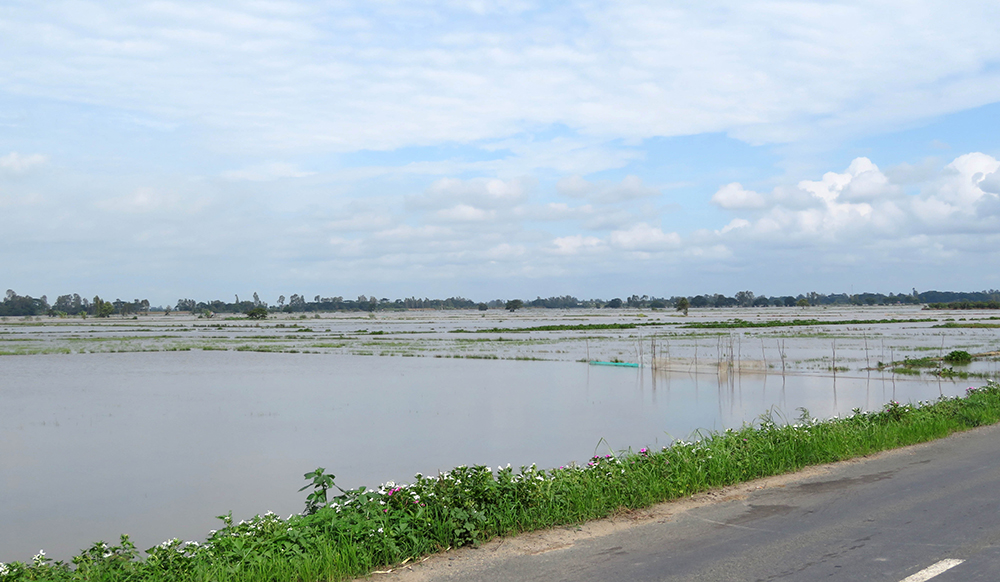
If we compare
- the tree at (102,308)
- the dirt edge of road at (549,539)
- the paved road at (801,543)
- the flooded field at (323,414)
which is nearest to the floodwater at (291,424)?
the flooded field at (323,414)

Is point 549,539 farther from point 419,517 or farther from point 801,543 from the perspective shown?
point 801,543

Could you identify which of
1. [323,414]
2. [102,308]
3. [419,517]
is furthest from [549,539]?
[102,308]

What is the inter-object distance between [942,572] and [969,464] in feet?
14.6

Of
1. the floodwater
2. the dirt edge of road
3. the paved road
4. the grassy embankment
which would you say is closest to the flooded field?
the floodwater

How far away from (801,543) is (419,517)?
3143mm

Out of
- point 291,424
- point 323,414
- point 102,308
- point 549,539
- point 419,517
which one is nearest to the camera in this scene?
point 419,517

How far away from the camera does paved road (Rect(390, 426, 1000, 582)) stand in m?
4.98

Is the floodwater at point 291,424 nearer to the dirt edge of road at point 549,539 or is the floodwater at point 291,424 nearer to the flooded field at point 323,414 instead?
the flooded field at point 323,414

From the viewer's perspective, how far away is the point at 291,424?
55.2 ft

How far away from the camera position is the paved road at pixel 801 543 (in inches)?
196

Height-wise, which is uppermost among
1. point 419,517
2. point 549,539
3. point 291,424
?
point 419,517

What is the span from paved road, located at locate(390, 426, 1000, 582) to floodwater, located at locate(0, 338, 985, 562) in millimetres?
5261

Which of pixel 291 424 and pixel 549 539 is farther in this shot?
pixel 291 424

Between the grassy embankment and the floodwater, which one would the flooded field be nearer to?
the floodwater
